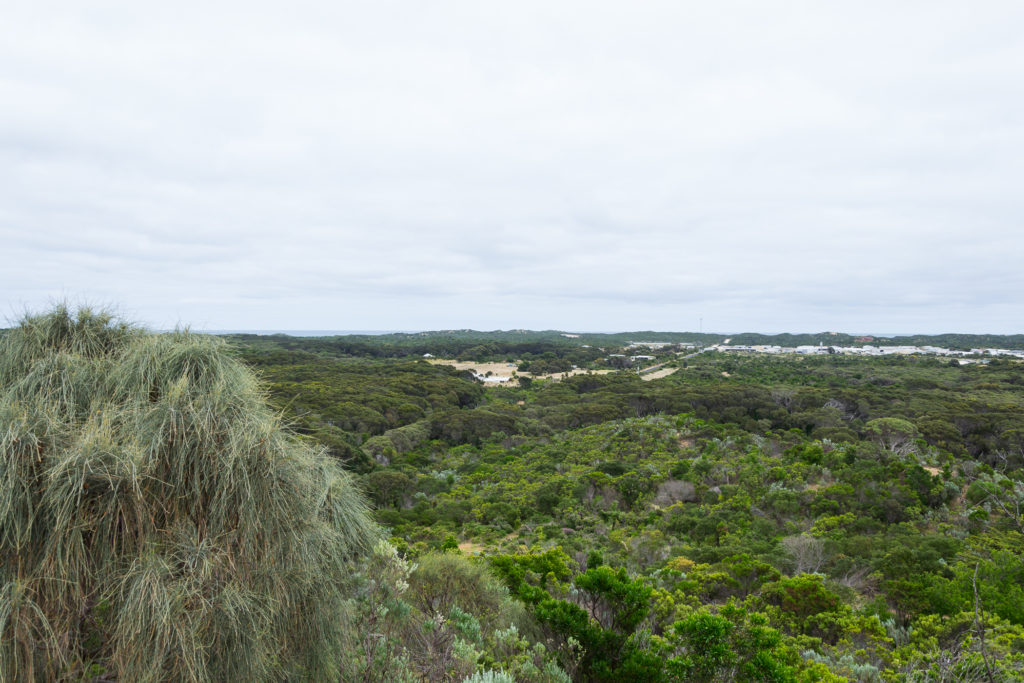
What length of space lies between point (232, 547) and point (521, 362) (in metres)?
60.2

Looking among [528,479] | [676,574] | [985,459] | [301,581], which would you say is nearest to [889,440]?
[985,459]

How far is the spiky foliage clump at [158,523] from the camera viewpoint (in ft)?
7.13

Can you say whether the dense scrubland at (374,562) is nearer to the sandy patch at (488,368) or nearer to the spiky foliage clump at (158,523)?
the spiky foliage clump at (158,523)

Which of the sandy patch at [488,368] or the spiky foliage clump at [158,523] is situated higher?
the spiky foliage clump at [158,523]

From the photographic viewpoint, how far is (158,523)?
2414 mm

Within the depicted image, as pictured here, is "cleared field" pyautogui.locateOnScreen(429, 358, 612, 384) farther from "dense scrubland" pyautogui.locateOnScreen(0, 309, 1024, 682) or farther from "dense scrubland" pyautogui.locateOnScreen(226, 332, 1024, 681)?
"dense scrubland" pyautogui.locateOnScreen(0, 309, 1024, 682)

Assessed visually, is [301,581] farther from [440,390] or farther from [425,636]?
[440,390]

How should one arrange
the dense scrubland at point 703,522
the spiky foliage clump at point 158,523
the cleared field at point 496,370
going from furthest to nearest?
1. the cleared field at point 496,370
2. the dense scrubland at point 703,522
3. the spiky foliage clump at point 158,523

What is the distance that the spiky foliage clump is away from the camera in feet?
7.13

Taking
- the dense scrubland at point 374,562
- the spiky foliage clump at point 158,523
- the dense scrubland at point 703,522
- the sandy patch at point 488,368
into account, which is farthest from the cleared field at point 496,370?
the spiky foliage clump at point 158,523

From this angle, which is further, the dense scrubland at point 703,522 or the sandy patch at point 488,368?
the sandy patch at point 488,368

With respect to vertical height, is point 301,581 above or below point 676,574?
above

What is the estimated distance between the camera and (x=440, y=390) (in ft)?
114

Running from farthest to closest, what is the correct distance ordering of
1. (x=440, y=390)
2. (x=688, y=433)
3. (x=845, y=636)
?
(x=440, y=390), (x=688, y=433), (x=845, y=636)
